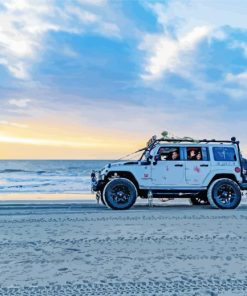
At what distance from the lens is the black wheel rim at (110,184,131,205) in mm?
11812

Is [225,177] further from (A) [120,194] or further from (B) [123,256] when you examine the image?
(B) [123,256]

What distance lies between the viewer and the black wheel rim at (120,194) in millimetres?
11812

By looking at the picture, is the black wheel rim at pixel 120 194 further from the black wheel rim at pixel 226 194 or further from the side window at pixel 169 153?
the black wheel rim at pixel 226 194

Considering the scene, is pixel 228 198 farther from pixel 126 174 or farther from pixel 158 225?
pixel 158 225

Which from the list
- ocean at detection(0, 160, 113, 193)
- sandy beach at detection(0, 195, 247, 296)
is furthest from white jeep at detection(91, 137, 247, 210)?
ocean at detection(0, 160, 113, 193)

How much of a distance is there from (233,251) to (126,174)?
6.12 metres

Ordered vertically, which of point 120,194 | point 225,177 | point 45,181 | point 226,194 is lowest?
point 226,194

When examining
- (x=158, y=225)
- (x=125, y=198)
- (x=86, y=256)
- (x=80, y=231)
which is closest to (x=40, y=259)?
(x=86, y=256)

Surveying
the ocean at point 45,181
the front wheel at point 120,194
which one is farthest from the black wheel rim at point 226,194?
the ocean at point 45,181

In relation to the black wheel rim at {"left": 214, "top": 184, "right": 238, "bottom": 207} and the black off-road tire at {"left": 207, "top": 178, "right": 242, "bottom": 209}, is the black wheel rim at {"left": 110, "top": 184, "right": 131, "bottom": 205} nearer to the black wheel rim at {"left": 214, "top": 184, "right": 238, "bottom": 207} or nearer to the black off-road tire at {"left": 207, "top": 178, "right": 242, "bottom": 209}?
the black off-road tire at {"left": 207, "top": 178, "right": 242, "bottom": 209}

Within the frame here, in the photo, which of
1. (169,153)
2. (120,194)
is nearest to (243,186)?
(169,153)

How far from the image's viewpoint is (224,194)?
479 inches

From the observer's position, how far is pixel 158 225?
8.47m

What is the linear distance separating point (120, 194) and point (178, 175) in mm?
1843
